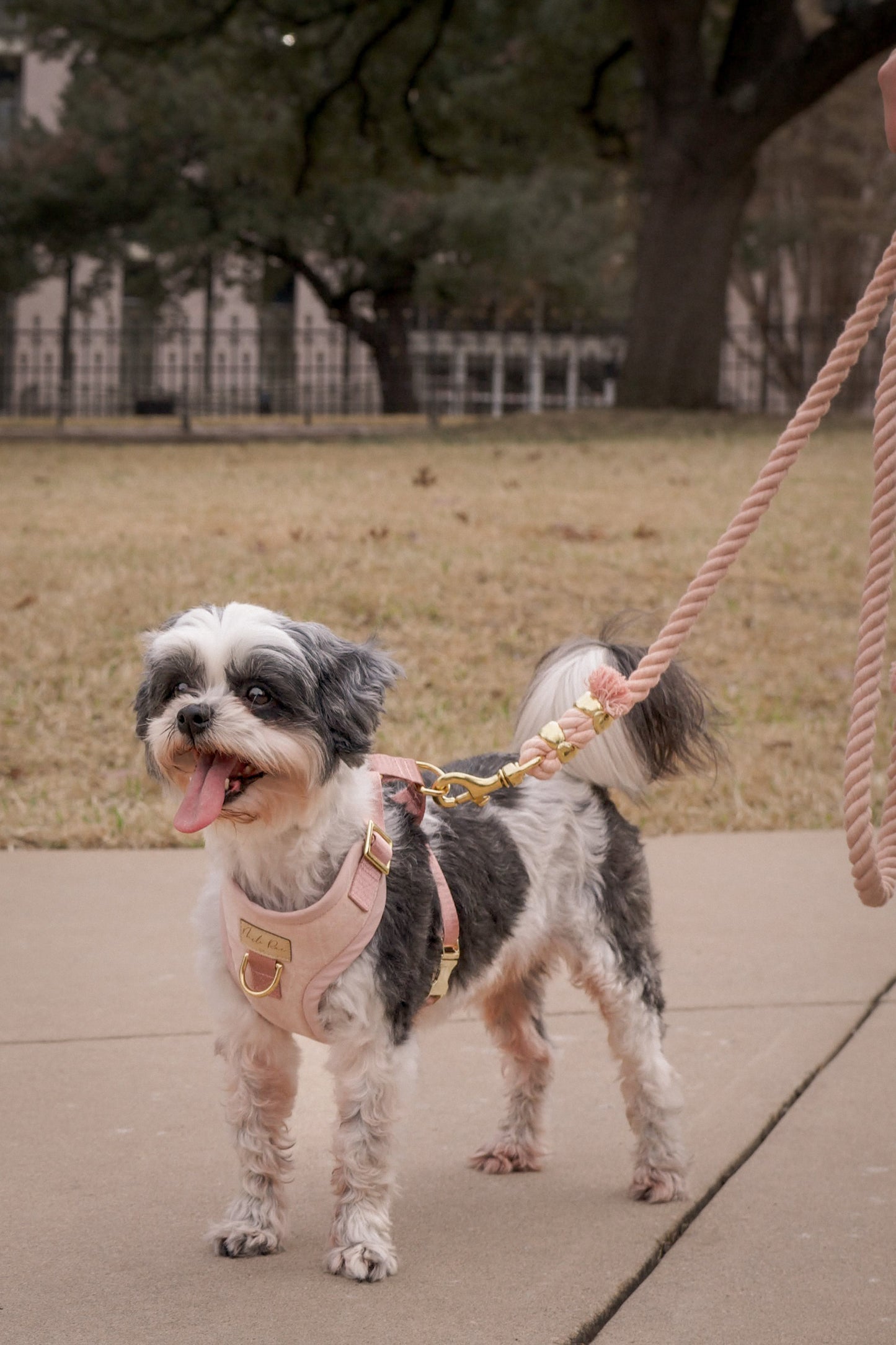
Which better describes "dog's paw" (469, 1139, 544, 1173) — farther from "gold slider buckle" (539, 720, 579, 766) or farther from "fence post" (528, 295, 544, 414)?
"fence post" (528, 295, 544, 414)

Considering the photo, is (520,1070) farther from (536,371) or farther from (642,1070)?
(536,371)

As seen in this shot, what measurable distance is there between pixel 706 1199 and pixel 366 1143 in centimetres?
91

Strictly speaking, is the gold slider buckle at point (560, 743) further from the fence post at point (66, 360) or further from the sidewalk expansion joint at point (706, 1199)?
the fence post at point (66, 360)

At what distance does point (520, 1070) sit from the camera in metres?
3.87

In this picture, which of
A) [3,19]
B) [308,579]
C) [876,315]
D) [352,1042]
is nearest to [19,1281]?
[352,1042]

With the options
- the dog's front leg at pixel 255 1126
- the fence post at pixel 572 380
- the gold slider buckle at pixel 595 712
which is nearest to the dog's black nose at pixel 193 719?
the dog's front leg at pixel 255 1126

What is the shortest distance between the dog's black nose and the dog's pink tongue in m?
0.09

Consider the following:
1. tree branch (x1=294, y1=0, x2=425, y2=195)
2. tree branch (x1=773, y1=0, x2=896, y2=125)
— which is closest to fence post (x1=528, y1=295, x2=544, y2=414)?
tree branch (x1=294, y1=0, x2=425, y2=195)

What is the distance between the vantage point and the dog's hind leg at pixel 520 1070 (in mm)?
3762

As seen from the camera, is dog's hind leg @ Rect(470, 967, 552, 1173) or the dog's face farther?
dog's hind leg @ Rect(470, 967, 552, 1173)

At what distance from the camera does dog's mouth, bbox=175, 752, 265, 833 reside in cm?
289

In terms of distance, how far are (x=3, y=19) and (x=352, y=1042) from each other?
36.0 meters

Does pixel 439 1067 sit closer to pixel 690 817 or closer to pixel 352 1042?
pixel 352 1042

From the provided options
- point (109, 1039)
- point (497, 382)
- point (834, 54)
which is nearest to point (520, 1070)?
point (109, 1039)
